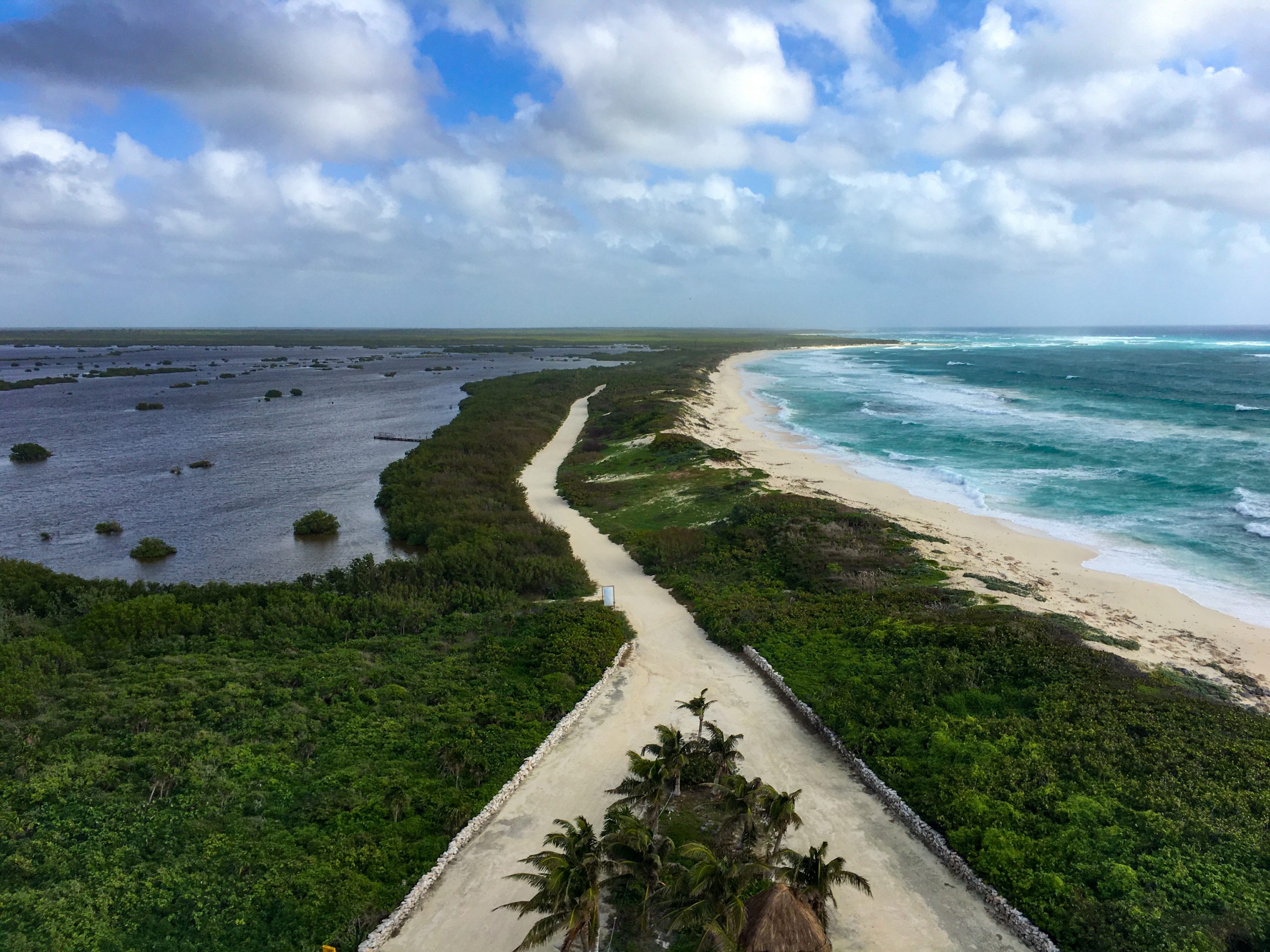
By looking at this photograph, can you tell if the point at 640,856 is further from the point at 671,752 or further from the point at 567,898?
the point at 671,752

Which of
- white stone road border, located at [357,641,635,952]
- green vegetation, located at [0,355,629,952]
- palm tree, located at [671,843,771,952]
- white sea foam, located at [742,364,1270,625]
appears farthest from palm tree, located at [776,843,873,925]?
white sea foam, located at [742,364,1270,625]

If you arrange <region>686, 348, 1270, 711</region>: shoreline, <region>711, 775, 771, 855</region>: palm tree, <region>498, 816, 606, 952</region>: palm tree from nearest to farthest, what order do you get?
<region>498, 816, 606, 952</region>: palm tree < <region>711, 775, 771, 855</region>: palm tree < <region>686, 348, 1270, 711</region>: shoreline

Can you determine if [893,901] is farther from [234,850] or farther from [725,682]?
[234,850]

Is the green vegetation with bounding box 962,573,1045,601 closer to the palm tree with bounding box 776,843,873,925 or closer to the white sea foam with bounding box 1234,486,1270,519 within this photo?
the palm tree with bounding box 776,843,873,925

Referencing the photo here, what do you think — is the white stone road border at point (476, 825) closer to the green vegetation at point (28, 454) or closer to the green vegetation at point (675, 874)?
the green vegetation at point (675, 874)

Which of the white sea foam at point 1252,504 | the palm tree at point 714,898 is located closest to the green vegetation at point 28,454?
the palm tree at point 714,898

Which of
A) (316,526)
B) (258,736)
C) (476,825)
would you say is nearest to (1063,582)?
(476,825)

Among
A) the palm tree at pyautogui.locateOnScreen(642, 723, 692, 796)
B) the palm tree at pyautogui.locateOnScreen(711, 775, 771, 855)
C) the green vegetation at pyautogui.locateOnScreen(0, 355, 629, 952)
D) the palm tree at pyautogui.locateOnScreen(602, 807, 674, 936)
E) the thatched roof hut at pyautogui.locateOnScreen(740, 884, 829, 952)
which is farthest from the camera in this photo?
the palm tree at pyautogui.locateOnScreen(642, 723, 692, 796)
